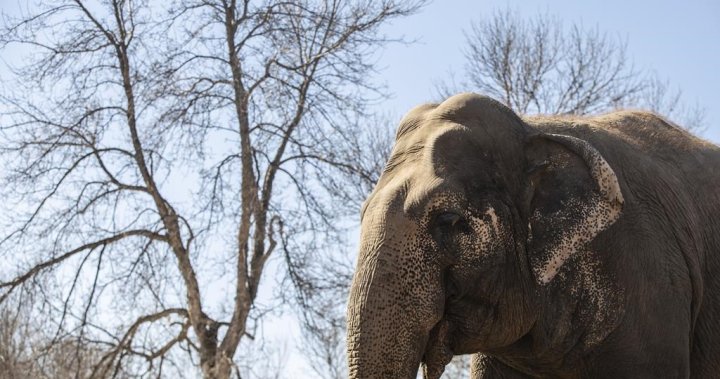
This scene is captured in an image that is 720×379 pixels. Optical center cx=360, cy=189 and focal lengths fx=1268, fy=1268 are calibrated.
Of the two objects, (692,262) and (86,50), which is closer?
(692,262)

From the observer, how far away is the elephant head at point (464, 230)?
618 cm

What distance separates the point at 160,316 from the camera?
57.6 ft

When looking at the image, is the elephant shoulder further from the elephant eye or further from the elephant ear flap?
the elephant eye

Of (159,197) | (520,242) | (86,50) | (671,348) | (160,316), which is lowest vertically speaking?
(671,348)

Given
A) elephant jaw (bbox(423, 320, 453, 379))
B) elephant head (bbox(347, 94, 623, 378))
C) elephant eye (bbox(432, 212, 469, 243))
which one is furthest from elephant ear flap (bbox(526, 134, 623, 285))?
elephant jaw (bbox(423, 320, 453, 379))

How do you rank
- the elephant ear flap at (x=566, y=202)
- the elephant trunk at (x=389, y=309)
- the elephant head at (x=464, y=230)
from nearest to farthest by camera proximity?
the elephant trunk at (x=389, y=309) < the elephant head at (x=464, y=230) < the elephant ear flap at (x=566, y=202)

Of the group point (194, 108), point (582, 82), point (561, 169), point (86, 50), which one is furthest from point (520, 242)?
point (582, 82)

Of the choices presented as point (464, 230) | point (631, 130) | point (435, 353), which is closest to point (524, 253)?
→ point (464, 230)

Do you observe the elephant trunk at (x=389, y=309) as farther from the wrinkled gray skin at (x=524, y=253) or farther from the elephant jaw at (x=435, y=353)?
the elephant jaw at (x=435, y=353)

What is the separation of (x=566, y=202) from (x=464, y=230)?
0.73m

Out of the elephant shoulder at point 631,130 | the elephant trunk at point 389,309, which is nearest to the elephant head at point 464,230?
the elephant trunk at point 389,309

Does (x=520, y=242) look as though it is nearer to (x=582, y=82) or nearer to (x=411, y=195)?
(x=411, y=195)

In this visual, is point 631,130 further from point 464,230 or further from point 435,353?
point 435,353

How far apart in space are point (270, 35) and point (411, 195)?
1125 centimetres
